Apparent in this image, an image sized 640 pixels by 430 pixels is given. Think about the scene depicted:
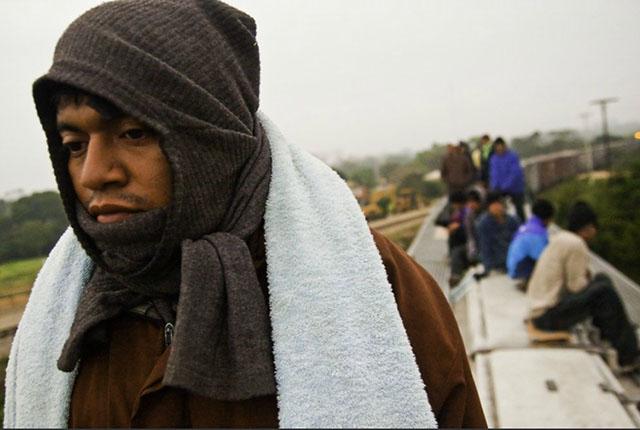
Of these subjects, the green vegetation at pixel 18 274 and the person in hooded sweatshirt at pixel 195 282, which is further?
the green vegetation at pixel 18 274

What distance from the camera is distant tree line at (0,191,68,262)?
1.29 m

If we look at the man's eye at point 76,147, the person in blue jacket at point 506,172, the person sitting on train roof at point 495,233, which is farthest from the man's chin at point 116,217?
the person in blue jacket at point 506,172

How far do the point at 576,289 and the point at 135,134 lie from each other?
13.7ft

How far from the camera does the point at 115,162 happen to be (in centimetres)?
90

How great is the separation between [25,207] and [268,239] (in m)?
0.71

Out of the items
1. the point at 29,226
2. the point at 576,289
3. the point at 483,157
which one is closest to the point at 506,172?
the point at 483,157

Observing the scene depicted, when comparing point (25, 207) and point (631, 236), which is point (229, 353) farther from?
point (631, 236)

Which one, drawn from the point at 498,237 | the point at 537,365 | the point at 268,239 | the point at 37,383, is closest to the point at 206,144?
the point at 268,239

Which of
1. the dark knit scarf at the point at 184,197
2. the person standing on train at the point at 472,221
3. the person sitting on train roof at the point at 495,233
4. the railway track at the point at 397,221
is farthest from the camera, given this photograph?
the person standing on train at the point at 472,221

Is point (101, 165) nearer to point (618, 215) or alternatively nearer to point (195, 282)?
point (195, 282)

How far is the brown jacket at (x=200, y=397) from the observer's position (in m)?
0.90

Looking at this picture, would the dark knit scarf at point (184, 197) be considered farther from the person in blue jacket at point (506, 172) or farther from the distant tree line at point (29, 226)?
the person in blue jacket at point (506, 172)

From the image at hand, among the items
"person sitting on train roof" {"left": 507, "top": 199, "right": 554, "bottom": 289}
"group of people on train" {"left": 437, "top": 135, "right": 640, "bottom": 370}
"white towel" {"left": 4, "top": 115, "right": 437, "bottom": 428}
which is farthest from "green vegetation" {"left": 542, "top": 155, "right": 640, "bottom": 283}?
"white towel" {"left": 4, "top": 115, "right": 437, "bottom": 428}

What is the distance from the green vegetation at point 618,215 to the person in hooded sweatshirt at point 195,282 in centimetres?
1920
